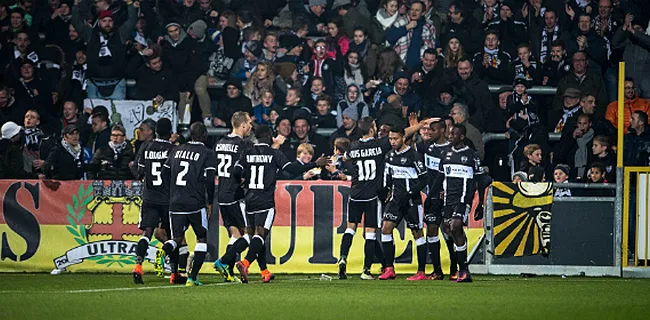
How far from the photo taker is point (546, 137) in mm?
20297

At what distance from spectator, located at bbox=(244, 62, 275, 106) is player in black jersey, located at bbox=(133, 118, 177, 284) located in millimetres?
5395

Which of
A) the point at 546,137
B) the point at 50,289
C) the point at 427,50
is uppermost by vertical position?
the point at 427,50

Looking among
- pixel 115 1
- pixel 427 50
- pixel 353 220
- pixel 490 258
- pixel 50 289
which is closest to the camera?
pixel 50 289

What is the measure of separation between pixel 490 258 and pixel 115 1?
9.79 metres

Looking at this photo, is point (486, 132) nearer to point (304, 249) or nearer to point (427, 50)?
point (427, 50)

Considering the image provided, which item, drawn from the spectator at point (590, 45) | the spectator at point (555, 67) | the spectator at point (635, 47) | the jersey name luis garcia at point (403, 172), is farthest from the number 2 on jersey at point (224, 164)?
the spectator at point (635, 47)

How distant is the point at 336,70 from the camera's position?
2173 centimetres

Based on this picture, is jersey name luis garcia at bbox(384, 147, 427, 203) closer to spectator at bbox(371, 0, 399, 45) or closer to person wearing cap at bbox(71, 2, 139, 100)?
spectator at bbox(371, 0, 399, 45)

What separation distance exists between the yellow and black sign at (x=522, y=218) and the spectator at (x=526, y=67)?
3561mm

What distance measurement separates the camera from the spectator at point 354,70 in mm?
21781

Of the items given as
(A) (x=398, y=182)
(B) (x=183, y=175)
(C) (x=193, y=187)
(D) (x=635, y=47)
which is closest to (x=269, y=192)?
(C) (x=193, y=187)

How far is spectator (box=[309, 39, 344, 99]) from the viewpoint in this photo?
856 inches

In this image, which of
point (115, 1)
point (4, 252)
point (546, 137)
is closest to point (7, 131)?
point (4, 252)

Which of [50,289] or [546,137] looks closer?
[50,289]
